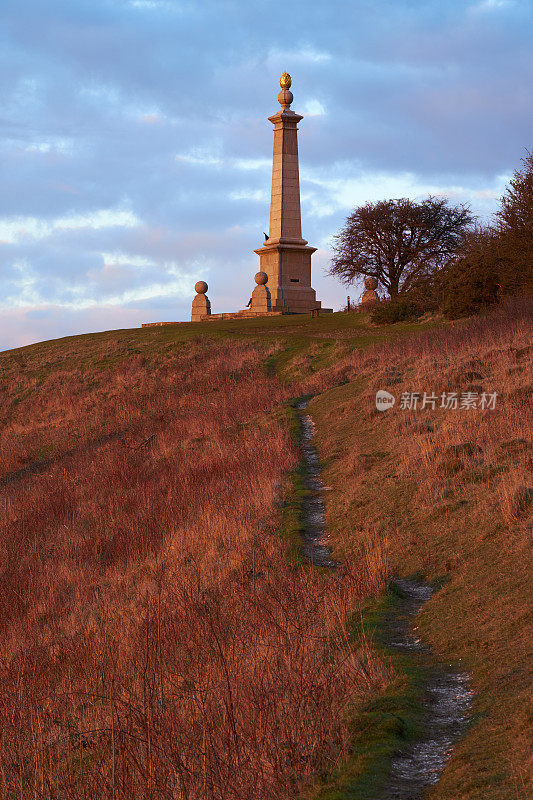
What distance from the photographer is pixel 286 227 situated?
5022cm

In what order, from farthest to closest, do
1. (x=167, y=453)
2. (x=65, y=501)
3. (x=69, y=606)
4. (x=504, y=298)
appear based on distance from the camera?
(x=504, y=298) → (x=167, y=453) → (x=65, y=501) → (x=69, y=606)

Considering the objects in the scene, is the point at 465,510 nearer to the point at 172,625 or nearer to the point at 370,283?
the point at 172,625

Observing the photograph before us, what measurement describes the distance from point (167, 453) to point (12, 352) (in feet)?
111

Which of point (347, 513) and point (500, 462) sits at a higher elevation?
point (500, 462)

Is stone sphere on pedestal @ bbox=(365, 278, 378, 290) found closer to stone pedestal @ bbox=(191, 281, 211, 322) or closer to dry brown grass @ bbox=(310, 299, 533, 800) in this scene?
stone pedestal @ bbox=(191, 281, 211, 322)

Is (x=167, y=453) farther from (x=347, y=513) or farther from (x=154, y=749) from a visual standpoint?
(x=154, y=749)

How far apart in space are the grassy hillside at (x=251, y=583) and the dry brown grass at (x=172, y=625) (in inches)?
1.2

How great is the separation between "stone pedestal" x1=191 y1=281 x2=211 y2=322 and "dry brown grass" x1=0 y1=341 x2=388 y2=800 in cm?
3245

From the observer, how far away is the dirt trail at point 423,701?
420cm

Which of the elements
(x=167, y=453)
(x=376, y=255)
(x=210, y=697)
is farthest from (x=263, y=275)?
(x=210, y=697)

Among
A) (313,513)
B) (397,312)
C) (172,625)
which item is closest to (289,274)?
(397,312)

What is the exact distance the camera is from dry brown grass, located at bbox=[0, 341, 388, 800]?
175 inches

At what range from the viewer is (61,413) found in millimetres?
30266

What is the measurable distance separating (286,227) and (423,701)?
47027 millimetres
